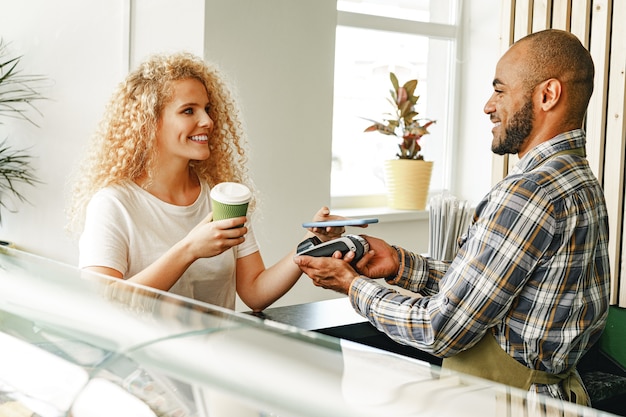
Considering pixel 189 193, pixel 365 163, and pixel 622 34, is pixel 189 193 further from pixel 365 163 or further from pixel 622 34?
pixel 365 163

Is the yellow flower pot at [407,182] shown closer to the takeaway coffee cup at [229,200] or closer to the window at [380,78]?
the window at [380,78]

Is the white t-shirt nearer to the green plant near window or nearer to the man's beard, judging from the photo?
the man's beard

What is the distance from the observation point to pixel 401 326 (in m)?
1.67

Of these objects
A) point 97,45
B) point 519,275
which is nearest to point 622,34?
point 519,275

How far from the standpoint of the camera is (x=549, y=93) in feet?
5.74

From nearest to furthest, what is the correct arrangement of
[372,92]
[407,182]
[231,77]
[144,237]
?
[144,237]
[231,77]
[407,182]
[372,92]

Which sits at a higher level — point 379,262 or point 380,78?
point 380,78

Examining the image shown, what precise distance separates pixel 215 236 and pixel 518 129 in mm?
750

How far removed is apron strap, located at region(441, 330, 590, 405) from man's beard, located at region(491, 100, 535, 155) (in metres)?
0.44

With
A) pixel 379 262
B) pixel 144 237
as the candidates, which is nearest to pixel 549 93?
pixel 379 262

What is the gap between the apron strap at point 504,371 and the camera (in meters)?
1.64

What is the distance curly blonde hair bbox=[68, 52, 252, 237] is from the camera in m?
2.01

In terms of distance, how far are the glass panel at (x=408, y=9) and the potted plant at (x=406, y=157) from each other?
50 cm

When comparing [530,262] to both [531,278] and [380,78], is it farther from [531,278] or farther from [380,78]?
[380,78]
